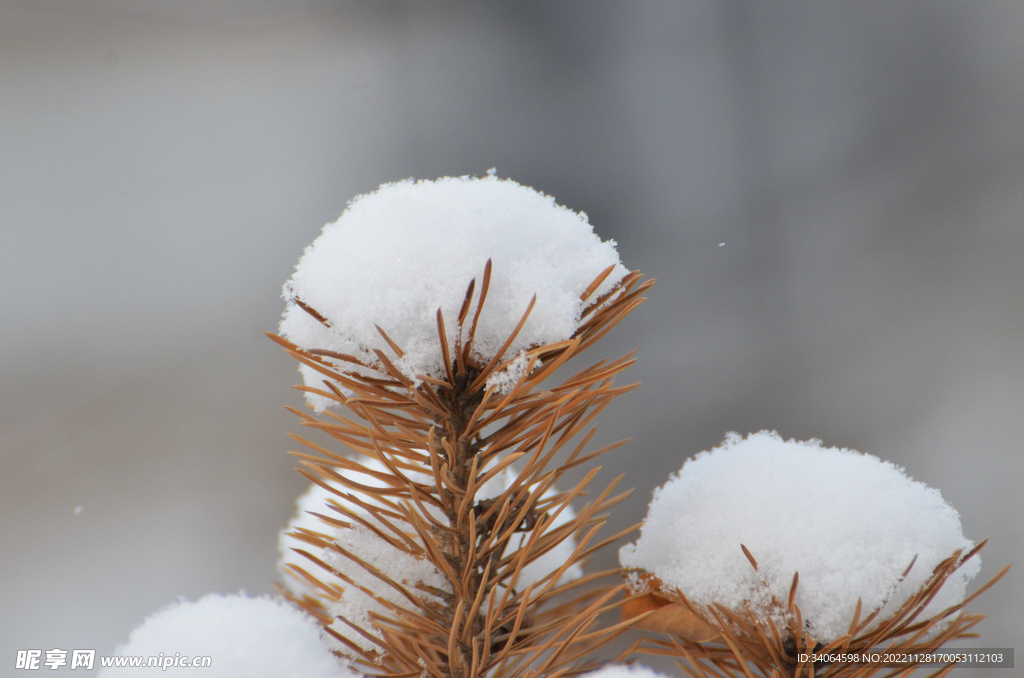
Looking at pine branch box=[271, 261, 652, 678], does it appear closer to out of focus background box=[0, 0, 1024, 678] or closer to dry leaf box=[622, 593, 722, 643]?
dry leaf box=[622, 593, 722, 643]

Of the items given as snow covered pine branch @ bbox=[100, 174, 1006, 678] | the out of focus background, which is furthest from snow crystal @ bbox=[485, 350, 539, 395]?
the out of focus background

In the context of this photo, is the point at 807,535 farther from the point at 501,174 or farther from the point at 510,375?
the point at 501,174

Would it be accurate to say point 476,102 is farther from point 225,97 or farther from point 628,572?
Result: point 628,572

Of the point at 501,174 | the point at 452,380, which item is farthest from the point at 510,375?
the point at 501,174

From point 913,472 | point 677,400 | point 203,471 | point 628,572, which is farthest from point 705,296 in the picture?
point 203,471

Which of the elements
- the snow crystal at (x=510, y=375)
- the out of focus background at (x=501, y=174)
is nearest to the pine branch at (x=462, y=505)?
the snow crystal at (x=510, y=375)

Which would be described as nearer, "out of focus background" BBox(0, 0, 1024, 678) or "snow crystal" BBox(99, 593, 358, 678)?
"snow crystal" BBox(99, 593, 358, 678)
